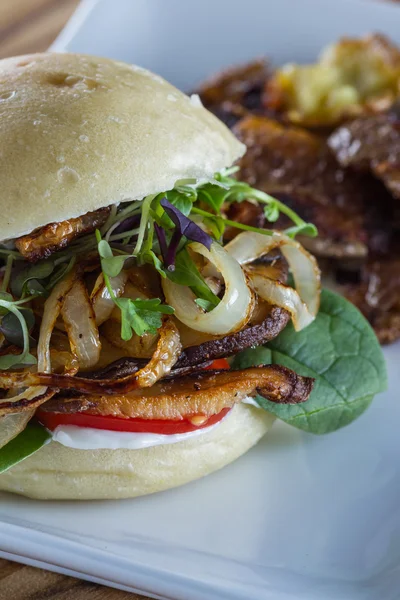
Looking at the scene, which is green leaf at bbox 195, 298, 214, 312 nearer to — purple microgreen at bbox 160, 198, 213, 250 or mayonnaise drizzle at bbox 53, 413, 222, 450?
purple microgreen at bbox 160, 198, 213, 250

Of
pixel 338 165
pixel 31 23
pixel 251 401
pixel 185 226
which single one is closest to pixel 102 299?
pixel 185 226

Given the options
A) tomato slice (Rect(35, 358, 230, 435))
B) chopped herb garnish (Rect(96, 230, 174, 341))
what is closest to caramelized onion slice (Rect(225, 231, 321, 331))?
chopped herb garnish (Rect(96, 230, 174, 341))

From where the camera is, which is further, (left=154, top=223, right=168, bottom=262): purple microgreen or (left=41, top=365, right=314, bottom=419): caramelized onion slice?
(left=154, top=223, right=168, bottom=262): purple microgreen

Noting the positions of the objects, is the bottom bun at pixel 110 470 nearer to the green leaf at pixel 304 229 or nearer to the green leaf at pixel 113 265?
the green leaf at pixel 113 265

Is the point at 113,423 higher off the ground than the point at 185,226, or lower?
lower

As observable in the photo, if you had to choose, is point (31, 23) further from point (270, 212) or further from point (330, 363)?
point (330, 363)

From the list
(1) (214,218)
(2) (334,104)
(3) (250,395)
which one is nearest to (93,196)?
(1) (214,218)
